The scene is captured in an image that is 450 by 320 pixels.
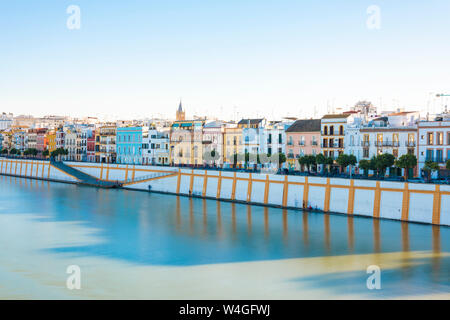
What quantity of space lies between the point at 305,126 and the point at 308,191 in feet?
54.2

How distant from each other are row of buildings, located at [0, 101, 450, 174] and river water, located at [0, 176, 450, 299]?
39.5ft

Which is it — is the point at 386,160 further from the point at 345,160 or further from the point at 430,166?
the point at 345,160

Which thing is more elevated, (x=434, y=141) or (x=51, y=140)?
(x=51, y=140)

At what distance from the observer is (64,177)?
60969 mm

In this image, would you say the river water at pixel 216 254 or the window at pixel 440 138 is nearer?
the river water at pixel 216 254

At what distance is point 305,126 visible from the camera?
4994 cm

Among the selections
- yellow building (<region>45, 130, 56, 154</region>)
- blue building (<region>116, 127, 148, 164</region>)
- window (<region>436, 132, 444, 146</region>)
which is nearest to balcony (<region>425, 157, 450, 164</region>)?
window (<region>436, 132, 444, 146</region>)

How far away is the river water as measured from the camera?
57.8 ft

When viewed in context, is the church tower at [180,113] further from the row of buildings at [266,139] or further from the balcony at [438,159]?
the balcony at [438,159]

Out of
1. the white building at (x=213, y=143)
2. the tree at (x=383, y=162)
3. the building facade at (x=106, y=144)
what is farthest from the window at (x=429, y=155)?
the building facade at (x=106, y=144)

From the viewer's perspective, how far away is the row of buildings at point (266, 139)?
40.0m

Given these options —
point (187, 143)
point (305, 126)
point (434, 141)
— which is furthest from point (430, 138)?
point (187, 143)
